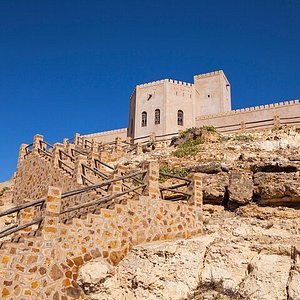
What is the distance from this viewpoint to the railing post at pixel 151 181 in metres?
10.8

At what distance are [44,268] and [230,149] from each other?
1340 cm

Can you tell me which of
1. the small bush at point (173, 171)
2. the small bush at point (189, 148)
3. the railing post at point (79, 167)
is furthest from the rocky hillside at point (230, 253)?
the small bush at point (189, 148)

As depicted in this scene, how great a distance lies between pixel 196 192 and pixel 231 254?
11.0 ft

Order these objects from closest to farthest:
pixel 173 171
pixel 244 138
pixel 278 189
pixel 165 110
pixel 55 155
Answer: pixel 278 189 < pixel 173 171 < pixel 55 155 < pixel 244 138 < pixel 165 110

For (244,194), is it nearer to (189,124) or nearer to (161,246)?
(161,246)

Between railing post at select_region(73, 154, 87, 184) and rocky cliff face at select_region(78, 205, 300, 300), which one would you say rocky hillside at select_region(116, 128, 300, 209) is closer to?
rocky cliff face at select_region(78, 205, 300, 300)

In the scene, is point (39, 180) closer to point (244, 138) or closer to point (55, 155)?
point (55, 155)

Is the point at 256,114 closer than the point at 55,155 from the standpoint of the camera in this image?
No

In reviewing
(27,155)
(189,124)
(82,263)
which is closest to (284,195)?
(82,263)

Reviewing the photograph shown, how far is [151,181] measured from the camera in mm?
10859

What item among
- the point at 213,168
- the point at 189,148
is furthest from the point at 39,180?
the point at 213,168

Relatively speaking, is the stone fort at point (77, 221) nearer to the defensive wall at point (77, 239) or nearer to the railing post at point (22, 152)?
the defensive wall at point (77, 239)

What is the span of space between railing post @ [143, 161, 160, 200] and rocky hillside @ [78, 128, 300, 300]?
1477 mm

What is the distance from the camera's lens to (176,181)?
1533 cm
